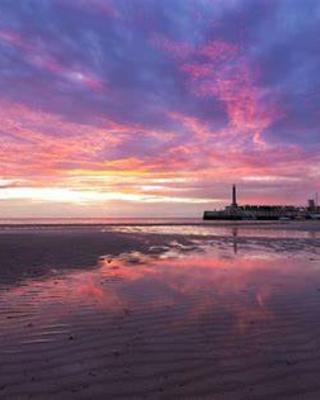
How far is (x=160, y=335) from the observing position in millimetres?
7652

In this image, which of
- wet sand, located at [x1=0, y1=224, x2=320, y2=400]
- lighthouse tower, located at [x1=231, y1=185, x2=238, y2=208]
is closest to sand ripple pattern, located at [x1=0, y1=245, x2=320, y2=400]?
wet sand, located at [x1=0, y1=224, x2=320, y2=400]

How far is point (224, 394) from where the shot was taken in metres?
5.18

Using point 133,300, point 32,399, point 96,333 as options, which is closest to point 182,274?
point 133,300

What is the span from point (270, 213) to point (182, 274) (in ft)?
386

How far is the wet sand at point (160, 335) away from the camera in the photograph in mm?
5441

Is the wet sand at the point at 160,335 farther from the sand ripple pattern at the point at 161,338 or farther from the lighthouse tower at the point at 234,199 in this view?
the lighthouse tower at the point at 234,199

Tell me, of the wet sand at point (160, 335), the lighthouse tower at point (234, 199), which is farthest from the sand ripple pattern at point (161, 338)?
the lighthouse tower at point (234, 199)

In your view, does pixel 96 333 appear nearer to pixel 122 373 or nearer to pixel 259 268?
pixel 122 373

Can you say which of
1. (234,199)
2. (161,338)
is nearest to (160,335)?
(161,338)

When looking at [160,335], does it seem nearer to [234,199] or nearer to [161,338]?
[161,338]

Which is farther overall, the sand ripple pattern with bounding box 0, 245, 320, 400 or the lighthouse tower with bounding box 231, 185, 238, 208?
the lighthouse tower with bounding box 231, 185, 238, 208

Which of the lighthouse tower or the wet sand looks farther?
the lighthouse tower

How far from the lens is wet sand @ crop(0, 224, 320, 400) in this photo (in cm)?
544

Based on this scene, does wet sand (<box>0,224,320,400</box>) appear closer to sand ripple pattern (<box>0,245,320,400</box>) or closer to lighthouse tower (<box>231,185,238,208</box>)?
sand ripple pattern (<box>0,245,320,400</box>)
